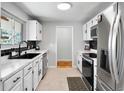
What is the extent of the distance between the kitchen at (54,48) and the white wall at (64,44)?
1.85m

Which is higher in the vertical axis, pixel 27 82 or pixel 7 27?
pixel 7 27

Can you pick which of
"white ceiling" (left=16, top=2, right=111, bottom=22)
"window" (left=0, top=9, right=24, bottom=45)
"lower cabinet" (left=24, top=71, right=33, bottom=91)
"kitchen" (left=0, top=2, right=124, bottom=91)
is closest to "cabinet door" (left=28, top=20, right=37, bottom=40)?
"kitchen" (left=0, top=2, right=124, bottom=91)

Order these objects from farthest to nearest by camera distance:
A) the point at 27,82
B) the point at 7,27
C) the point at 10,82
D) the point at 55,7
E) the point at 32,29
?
the point at 32,29, the point at 55,7, the point at 7,27, the point at 27,82, the point at 10,82

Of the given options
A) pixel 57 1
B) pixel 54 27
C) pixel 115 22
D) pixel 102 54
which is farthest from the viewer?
pixel 54 27

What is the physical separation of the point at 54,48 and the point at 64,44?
1.90m

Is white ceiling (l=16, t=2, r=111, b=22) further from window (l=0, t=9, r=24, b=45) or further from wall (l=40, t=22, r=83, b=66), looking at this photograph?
wall (l=40, t=22, r=83, b=66)

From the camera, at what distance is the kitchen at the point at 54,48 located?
3.70 ft

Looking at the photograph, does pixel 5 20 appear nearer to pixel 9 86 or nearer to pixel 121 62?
pixel 9 86

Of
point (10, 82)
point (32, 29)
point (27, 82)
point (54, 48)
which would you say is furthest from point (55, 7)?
point (54, 48)

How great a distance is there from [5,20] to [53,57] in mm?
3377

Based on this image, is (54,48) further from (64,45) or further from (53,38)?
(64,45)

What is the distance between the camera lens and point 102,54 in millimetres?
1483

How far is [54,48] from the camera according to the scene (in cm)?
566

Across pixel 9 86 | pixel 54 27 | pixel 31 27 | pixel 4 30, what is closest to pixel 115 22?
pixel 9 86
